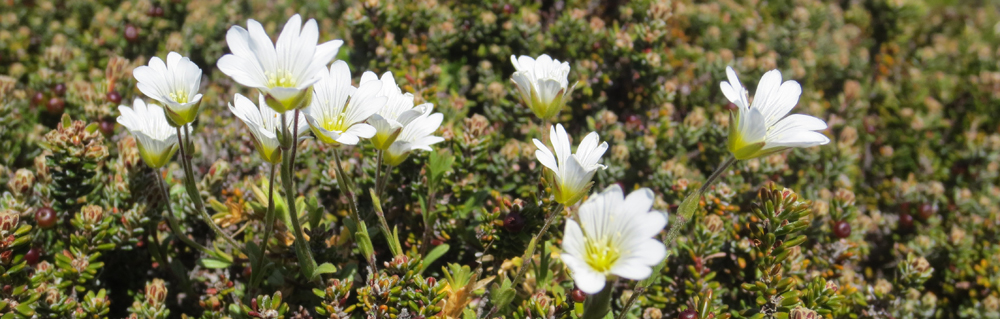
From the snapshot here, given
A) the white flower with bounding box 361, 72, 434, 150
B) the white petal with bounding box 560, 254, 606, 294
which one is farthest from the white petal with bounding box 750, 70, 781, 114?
the white flower with bounding box 361, 72, 434, 150

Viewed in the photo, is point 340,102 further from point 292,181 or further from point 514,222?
point 514,222

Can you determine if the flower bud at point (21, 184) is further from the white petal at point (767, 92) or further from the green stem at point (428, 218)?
the white petal at point (767, 92)

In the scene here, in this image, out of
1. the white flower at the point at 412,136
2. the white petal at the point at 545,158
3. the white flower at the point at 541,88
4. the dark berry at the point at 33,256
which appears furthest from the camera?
the dark berry at the point at 33,256

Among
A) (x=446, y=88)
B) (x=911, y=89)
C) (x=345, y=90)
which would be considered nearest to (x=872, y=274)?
(x=911, y=89)

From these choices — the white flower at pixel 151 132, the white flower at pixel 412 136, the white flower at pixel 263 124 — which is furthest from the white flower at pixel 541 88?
the white flower at pixel 151 132

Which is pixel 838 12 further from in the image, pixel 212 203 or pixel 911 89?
pixel 212 203
